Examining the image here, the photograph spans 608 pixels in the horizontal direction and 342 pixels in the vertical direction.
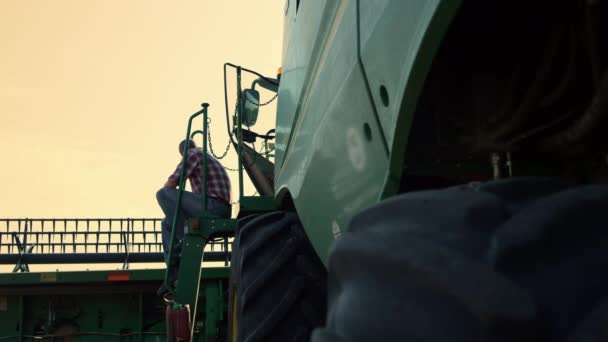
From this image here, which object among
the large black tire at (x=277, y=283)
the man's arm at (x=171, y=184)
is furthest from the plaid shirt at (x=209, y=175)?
A: the large black tire at (x=277, y=283)

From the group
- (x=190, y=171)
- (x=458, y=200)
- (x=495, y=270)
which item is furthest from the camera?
(x=190, y=171)

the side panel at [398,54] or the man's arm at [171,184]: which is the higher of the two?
the side panel at [398,54]

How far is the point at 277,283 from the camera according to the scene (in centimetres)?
312

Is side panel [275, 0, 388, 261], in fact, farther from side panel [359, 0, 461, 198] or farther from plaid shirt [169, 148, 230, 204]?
plaid shirt [169, 148, 230, 204]

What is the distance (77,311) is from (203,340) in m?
1.25

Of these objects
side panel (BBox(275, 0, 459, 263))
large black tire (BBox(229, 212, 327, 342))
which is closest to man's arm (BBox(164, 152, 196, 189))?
large black tire (BBox(229, 212, 327, 342))

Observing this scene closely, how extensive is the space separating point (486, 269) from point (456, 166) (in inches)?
28.2

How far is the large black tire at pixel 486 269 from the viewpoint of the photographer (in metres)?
0.93

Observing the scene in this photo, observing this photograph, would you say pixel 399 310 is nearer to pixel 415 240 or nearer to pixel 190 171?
pixel 415 240

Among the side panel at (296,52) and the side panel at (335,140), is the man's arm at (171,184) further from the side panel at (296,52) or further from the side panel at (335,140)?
the side panel at (335,140)

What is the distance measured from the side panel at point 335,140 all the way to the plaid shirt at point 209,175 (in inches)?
96.8

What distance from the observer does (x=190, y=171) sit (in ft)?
Result: 17.4

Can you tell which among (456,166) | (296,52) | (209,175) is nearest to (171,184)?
(209,175)

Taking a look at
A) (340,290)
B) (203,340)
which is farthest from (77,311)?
(340,290)
